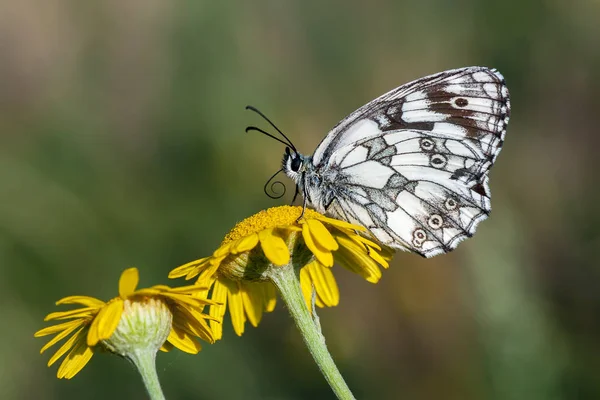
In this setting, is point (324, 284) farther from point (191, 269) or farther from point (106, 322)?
point (106, 322)

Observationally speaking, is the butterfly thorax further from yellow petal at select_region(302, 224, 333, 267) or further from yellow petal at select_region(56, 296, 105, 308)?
yellow petal at select_region(56, 296, 105, 308)

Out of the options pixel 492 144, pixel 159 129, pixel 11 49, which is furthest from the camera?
pixel 11 49

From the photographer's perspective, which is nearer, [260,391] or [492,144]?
[492,144]

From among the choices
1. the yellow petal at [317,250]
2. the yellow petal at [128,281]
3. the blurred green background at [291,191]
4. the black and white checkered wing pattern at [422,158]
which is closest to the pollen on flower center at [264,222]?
the yellow petal at [317,250]

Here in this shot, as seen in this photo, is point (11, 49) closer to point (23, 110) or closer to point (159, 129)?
point (23, 110)

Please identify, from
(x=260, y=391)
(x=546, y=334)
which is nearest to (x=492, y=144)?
(x=546, y=334)
